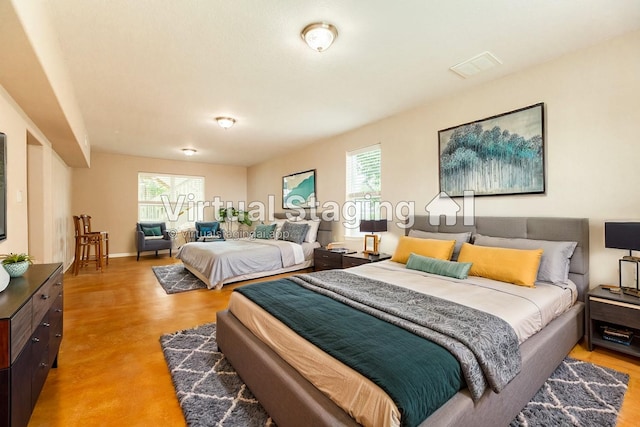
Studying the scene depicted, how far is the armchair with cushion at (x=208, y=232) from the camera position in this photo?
7017 mm

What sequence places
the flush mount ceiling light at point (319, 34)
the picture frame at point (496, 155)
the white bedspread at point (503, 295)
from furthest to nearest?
the picture frame at point (496, 155) → the flush mount ceiling light at point (319, 34) → the white bedspread at point (503, 295)

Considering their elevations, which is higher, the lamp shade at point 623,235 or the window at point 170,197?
the window at point 170,197

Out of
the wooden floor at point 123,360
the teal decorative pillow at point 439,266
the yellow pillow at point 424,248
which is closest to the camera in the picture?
the wooden floor at point 123,360

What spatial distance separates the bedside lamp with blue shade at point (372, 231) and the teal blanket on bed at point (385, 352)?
2.16 meters

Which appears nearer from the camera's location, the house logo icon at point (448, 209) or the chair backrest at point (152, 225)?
the house logo icon at point (448, 209)

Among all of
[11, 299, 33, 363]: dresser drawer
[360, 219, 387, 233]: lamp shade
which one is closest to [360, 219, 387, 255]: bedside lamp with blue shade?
[360, 219, 387, 233]: lamp shade

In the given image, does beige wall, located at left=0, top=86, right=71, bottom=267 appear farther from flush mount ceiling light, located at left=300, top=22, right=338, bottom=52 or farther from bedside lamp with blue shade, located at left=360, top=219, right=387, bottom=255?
bedside lamp with blue shade, located at left=360, top=219, right=387, bottom=255

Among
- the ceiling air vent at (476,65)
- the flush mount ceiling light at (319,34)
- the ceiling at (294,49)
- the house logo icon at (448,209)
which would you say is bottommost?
the house logo icon at (448,209)

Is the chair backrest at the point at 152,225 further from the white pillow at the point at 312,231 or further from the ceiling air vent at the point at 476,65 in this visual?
the ceiling air vent at the point at 476,65

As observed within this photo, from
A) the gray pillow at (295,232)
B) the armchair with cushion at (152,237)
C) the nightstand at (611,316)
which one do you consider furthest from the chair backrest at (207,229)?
the nightstand at (611,316)

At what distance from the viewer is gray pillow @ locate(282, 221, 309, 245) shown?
5.23 meters

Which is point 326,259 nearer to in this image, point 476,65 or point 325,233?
point 325,233

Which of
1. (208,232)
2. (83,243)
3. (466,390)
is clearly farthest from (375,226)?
(83,243)

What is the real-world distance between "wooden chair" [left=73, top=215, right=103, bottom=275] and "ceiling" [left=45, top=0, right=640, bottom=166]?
7.55 ft
